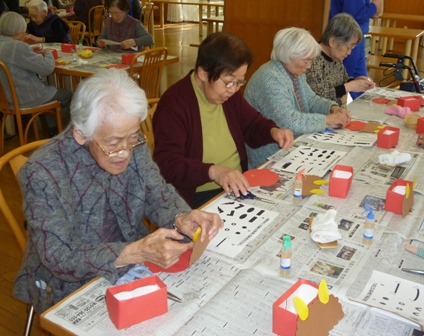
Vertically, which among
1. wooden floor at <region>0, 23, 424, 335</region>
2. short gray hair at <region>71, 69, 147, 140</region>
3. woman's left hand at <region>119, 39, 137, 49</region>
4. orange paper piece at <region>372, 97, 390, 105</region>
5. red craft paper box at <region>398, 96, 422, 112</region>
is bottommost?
wooden floor at <region>0, 23, 424, 335</region>

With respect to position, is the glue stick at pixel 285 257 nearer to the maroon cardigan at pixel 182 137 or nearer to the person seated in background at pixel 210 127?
the person seated in background at pixel 210 127

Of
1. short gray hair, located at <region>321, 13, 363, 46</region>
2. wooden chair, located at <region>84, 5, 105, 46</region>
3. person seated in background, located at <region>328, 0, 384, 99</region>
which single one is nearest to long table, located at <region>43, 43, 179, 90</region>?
person seated in background, located at <region>328, 0, 384, 99</region>

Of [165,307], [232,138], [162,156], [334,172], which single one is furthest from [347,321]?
[232,138]

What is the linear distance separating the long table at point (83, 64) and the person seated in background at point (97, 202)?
2.34 metres

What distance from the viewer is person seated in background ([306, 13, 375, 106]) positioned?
309cm

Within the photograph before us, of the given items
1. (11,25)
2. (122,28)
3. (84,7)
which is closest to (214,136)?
(11,25)

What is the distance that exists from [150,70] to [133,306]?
3.23 meters

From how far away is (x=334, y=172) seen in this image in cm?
179

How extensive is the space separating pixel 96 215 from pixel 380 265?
846 mm

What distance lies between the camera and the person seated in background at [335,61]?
3.09 metres

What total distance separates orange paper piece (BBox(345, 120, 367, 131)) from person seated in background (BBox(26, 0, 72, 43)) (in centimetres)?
399

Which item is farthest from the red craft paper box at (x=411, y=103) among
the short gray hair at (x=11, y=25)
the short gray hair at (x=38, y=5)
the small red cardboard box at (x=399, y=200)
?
the short gray hair at (x=38, y=5)

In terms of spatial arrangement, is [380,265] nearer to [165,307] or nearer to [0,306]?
[165,307]

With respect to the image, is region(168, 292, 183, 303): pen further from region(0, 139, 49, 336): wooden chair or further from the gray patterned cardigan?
region(0, 139, 49, 336): wooden chair
